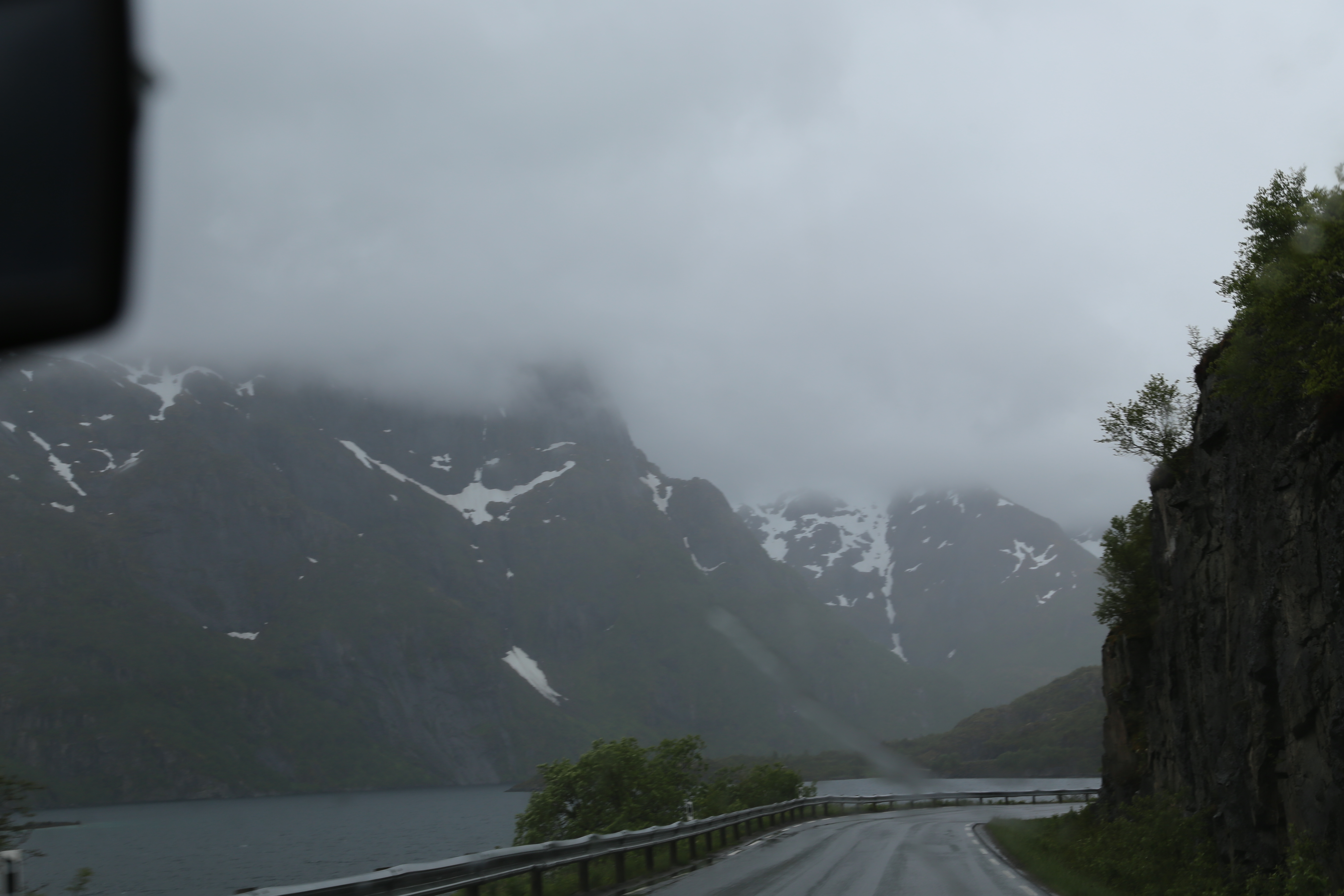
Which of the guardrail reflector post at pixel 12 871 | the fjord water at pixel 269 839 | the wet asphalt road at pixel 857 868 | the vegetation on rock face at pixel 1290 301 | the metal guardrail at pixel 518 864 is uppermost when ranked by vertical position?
the vegetation on rock face at pixel 1290 301

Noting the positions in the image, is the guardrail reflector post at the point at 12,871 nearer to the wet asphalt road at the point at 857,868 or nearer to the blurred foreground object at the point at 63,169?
the blurred foreground object at the point at 63,169

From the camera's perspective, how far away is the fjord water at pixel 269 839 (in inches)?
3241

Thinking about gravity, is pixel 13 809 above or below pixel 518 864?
above

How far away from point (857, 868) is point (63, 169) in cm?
2223

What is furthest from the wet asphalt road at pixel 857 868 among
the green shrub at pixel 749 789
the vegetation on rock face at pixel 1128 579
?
the vegetation on rock face at pixel 1128 579

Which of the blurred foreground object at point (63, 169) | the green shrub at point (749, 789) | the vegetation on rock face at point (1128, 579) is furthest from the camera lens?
the green shrub at point (749, 789)

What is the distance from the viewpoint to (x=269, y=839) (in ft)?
403

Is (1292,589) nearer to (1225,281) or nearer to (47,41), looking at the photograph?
(1225,281)

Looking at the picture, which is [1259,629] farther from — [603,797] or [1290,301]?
[603,797]

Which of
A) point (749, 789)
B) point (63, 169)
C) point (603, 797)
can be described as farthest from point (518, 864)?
point (749, 789)

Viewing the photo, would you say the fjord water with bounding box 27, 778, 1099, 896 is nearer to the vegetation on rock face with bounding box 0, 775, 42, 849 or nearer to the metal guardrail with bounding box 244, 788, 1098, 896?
the metal guardrail with bounding box 244, 788, 1098, 896

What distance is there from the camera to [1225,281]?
20781mm

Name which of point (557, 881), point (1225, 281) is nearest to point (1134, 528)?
point (1225, 281)

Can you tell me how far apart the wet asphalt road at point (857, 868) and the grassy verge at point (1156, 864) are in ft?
3.51
